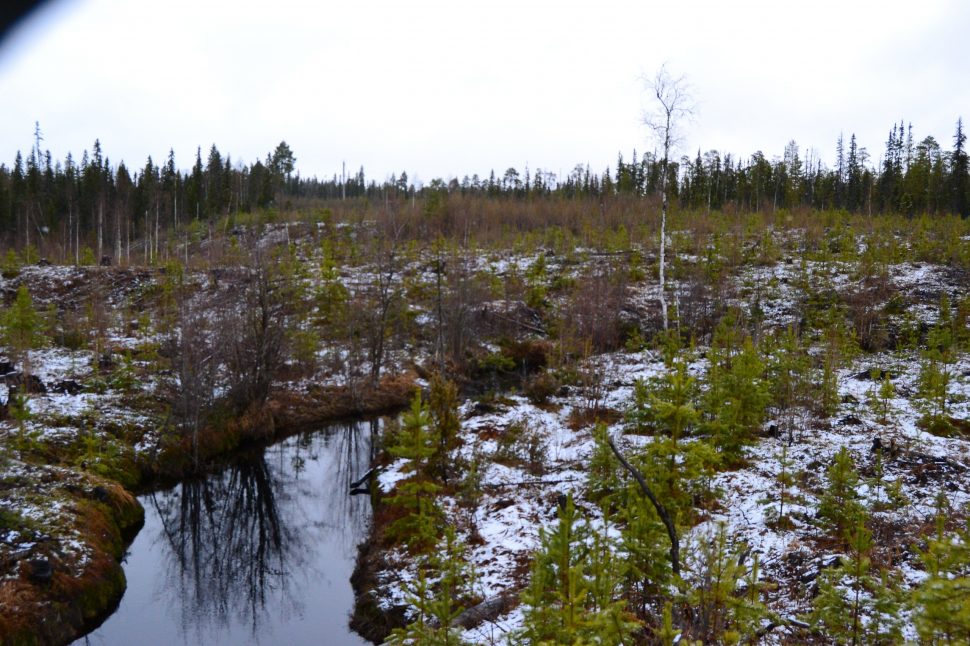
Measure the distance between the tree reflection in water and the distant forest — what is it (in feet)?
116

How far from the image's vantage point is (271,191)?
73938 mm

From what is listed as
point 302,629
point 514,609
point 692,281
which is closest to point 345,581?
point 302,629

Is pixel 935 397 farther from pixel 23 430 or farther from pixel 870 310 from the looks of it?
pixel 23 430

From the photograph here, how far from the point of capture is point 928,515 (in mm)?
8445

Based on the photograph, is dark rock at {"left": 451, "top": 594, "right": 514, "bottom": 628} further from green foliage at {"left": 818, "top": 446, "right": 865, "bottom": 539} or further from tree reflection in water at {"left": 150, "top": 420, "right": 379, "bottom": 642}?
green foliage at {"left": 818, "top": 446, "right": 865, "bottom": 539}

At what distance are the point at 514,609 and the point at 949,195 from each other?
204 feet

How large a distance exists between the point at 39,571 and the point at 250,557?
423cm

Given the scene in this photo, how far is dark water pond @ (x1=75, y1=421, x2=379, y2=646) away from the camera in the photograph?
10.5 m

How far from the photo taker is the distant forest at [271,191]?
52094mm

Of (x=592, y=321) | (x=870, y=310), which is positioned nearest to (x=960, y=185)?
(x=870, y=310)

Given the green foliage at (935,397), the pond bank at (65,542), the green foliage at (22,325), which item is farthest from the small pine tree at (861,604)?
the green foliage at (22,325)

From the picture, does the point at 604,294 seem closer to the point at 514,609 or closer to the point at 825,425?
the point at 825,425

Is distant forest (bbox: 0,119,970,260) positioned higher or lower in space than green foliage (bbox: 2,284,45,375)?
higher

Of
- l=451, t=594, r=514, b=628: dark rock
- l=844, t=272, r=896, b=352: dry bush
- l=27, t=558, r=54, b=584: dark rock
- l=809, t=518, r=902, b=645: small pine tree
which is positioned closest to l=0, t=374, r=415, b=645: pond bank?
l=27, t=558, r=54, b=584: dark rock
